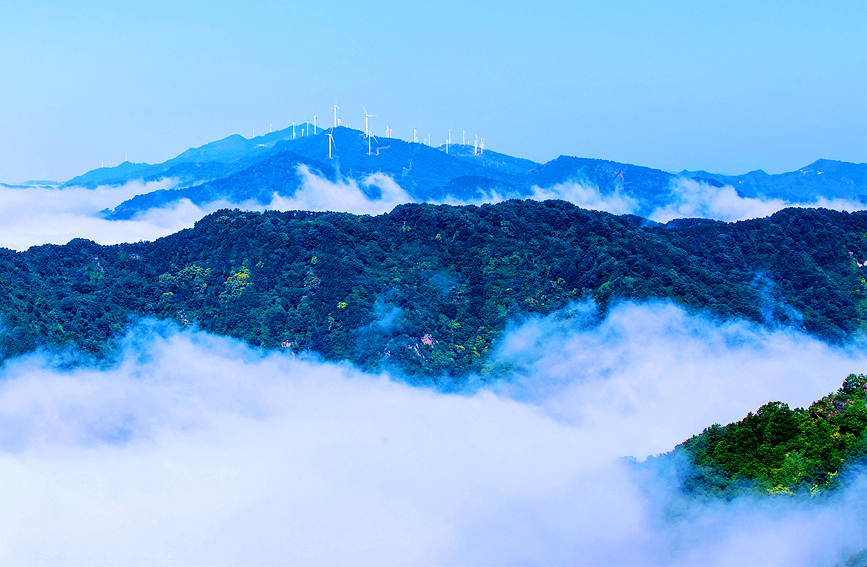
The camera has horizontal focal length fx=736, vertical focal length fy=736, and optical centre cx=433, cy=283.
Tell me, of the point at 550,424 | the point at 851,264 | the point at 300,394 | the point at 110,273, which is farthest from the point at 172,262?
the point at 851,264

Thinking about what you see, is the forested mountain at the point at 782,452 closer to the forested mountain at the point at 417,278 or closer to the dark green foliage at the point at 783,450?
the dark green foliage at the point at 783,450

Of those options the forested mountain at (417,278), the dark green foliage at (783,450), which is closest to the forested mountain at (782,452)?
the dark green foliage at (783,450)

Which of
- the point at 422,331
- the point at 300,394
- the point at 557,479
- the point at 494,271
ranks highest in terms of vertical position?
the point at 494,271

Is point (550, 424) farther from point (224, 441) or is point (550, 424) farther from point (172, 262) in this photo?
point (172, 262)

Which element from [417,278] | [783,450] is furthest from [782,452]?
[417,278]

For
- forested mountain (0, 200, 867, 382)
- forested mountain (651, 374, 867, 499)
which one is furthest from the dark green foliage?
forested mountain (0, 200, 867, 382)

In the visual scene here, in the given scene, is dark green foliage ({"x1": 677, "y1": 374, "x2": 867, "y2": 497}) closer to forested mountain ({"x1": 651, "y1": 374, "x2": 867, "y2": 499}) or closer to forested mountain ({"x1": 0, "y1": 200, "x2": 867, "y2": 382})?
forested mountain ({"x1": 651, "y1": 374, "x2": 867, "y2": 499})

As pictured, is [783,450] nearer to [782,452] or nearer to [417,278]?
[782,452]

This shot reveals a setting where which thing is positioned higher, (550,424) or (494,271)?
(494,271)
